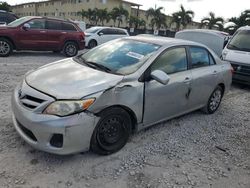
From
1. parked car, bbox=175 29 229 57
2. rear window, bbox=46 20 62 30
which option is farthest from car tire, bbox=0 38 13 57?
parked car, bbox=175 29 229 57

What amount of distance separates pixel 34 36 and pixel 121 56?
736cm

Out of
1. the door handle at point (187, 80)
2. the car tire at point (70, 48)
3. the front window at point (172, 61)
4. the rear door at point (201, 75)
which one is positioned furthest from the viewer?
the car tire at point (70, 48)

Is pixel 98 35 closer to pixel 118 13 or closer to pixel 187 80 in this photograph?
pixel 187 80

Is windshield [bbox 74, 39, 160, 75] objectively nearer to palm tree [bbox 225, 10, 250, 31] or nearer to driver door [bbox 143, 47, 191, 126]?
driver door [bbox 143, 47, 191, 126]

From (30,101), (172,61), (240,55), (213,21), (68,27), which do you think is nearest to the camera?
(30,101)

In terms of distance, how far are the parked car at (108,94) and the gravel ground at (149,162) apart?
26 centimetres

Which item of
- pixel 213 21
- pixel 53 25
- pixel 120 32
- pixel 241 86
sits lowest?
pixel 241 86

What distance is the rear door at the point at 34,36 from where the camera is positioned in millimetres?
9828

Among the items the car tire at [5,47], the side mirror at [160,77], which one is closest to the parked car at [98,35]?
the car tire at [5,47]

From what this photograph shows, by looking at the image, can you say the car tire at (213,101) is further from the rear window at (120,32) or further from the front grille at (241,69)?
the rear window at (120,32)

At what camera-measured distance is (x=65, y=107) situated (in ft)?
9.47

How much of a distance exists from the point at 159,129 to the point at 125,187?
164 centimetres

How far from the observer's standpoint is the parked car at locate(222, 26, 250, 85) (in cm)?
755

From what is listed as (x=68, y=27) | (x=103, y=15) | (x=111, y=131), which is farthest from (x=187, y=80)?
(x=103, y=15)
